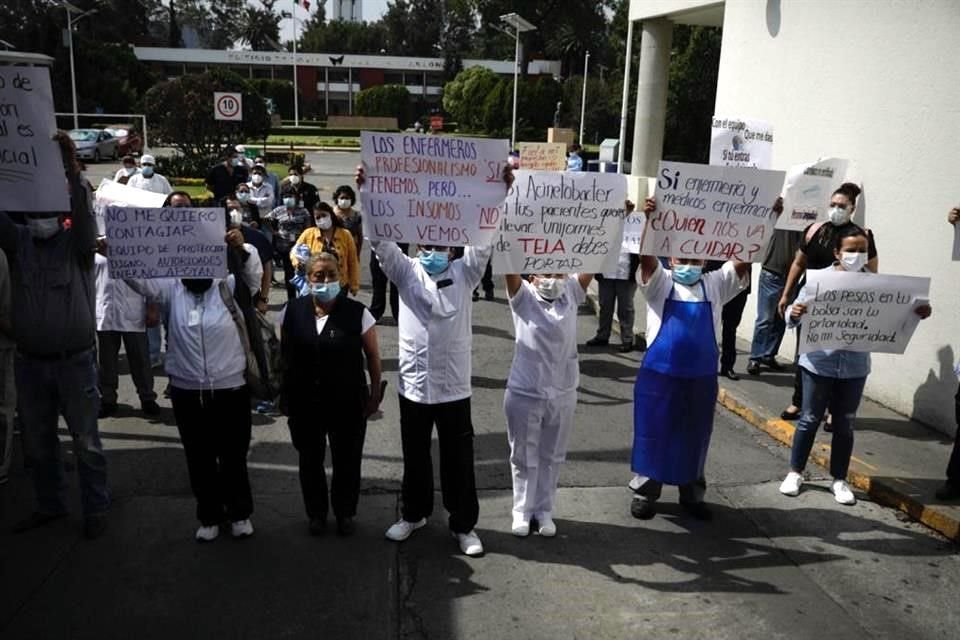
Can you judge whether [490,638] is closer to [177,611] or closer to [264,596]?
[264,596]

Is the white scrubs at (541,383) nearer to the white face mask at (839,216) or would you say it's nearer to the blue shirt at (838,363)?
the blue shirt at (838,363)

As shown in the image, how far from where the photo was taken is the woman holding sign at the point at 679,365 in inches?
213

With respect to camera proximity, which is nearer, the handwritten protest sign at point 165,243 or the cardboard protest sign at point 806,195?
the handwritten protest sign at point 165,243

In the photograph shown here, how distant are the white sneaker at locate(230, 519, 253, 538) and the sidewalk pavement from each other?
457 centimetres

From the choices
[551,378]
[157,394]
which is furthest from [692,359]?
[157,394]

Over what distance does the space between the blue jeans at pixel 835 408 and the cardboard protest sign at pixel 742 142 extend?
3.25 m

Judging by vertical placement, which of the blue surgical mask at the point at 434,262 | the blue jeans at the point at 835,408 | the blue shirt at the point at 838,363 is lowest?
the blue jeans at the point at 835,408

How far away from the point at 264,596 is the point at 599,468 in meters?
3.00

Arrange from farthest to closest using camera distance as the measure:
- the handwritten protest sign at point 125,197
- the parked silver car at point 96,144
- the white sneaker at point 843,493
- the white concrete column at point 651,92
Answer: the parked silver car at point 96,144
the white concrete column at point 651,92
the handwritten protest sign at point 125,197
the white sneaker at point 843,493

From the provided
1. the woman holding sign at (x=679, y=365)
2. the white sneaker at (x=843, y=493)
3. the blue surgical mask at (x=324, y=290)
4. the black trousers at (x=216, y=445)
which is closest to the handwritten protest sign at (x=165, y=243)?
the blue surgical mask at (x=324, y=290)

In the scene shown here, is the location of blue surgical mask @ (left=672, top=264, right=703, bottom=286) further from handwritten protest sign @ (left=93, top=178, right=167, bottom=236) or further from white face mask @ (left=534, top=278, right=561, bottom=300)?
handwritten protest sign @ (left=93, top=178, right=167, bottom=236)

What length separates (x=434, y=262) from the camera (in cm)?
505

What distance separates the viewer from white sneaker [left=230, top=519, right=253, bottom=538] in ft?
17.4

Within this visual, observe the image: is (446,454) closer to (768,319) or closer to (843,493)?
(843,493)
